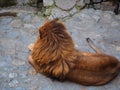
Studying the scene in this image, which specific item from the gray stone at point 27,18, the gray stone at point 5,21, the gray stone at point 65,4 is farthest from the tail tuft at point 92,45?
the gray stone at point 5,21

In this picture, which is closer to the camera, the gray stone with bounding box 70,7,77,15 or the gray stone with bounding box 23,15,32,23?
the gray stone with bounding box 23,15,32,23

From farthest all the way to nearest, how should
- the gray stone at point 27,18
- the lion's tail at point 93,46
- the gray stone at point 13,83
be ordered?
the gray stone at point 27,18 → the lion's tail at point 93,46 → the gray stone at point 13,83

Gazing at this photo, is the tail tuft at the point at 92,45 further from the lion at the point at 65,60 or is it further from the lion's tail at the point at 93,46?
the lion at the point at 65,60

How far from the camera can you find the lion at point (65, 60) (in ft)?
14.1

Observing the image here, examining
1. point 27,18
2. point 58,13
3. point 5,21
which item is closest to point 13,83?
point 5,21

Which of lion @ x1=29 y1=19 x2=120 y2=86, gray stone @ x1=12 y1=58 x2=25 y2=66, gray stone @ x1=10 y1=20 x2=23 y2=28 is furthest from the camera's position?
gray stone @ x1=10 y1=20 x2=23 y2=28

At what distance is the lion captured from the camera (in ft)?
14.1

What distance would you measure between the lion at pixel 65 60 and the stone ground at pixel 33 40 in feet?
0.68

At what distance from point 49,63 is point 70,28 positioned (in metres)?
1.72

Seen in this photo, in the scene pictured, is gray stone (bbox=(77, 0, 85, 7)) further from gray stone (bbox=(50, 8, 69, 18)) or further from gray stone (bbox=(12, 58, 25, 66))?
gray stone (bbox=(12, 58, 25, 66))

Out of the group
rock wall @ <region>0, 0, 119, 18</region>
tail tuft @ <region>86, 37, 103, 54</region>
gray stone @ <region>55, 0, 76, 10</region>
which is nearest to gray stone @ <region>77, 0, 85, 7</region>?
rock wall @ <region>0, 0, 119, 18</region>

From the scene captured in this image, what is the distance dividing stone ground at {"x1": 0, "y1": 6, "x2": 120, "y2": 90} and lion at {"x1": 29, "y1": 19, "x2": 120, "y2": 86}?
0.21 m

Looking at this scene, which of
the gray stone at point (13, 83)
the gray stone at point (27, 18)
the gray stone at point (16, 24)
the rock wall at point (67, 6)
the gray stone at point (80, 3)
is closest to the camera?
the gray stone at point (13, 83)

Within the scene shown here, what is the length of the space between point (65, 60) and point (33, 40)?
1393 millimetres
